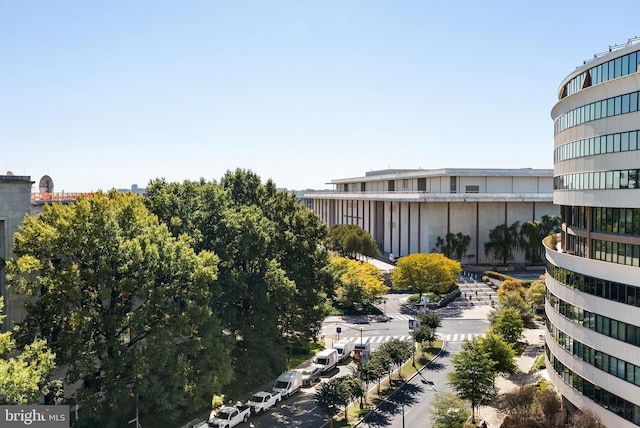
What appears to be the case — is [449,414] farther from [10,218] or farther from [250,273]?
[10,218]

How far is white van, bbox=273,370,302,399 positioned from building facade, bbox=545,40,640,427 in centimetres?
2091

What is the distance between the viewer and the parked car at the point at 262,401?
39.2 m

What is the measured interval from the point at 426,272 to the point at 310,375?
35.6 metres

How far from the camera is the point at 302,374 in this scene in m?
46.9

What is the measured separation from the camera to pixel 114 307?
33.2m

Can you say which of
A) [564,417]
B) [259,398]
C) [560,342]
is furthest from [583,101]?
[259,398]

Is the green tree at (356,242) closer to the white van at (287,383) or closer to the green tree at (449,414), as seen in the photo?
the white van at (287,383)

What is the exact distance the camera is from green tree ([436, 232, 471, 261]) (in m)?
98.7

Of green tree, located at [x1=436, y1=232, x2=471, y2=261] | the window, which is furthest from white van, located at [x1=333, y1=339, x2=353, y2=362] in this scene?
the window

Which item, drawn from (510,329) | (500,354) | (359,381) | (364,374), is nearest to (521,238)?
(510,329)

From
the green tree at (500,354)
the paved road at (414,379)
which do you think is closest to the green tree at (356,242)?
the paved road at (414,379)

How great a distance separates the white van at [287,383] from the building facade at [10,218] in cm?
2044

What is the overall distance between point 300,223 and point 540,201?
69110 mm

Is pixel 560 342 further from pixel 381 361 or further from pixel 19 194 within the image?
pixel 19 194
